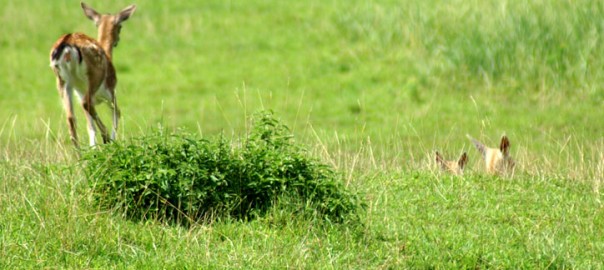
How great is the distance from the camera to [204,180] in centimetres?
959

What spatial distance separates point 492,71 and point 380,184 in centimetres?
743

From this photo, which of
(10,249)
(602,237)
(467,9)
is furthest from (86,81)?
(467,9)

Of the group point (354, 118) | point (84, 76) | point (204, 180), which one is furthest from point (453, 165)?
point (354, 118)

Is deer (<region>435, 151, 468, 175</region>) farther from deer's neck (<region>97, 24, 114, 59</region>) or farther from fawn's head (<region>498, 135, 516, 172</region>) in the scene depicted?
deer's neck (<region>97, 24, 114, 59</region>)

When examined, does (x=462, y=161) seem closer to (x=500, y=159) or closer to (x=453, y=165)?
(x=453, y=165)

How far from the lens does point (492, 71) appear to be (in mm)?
17938

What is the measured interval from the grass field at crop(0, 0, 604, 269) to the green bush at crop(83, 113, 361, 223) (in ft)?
0.57

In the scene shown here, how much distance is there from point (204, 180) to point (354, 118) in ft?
25.1

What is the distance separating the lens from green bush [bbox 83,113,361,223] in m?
9.41

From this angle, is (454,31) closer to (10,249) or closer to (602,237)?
(602,237)

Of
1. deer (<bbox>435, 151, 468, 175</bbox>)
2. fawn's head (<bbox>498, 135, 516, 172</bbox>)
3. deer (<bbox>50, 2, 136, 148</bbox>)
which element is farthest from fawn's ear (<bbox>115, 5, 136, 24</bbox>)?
fawn's head (<bbox>498, 135, 516, 172</bbox>)

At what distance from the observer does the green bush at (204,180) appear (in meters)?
9.41

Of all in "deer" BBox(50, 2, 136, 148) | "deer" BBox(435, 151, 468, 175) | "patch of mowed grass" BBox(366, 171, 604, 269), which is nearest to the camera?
"patch of mowed grass" BBox(366, 171, 604, 269)

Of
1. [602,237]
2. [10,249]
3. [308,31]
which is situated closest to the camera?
[10,249]
